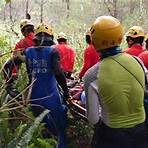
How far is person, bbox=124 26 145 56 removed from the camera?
5.90m

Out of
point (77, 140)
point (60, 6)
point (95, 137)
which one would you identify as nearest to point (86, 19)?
point (60, 6)

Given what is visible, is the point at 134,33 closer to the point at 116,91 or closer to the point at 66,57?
the point at 66,57

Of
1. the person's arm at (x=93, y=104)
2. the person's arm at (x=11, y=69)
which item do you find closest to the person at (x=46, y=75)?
the person's arm at (x=11, y=69)

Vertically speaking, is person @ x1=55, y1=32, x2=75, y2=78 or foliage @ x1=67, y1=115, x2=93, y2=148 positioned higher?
person @ x1=55, y1=32, x2=75, y2=78

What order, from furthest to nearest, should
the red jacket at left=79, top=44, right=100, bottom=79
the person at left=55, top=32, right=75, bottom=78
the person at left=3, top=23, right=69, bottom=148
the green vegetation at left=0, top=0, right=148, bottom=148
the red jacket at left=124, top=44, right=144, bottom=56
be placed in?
the person at left=55, top=32, right=75, bottom=78, the red jacket at left=79, top=44, right=100, bottom=79, the red jacket at left=124, top=44, right=144, bottom=56, the person at left=3, top=23, right=69, bottom=148, the green vegetation at left=0, top=0, right=148, bottom=148

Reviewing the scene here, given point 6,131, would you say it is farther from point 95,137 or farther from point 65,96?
point 95,137

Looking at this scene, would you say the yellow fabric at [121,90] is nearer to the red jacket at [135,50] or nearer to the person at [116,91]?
the person at [116,91]

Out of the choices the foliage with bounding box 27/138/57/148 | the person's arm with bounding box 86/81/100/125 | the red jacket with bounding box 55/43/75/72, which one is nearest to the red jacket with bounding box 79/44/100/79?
the red jacket with bounding box 55/43/75/72

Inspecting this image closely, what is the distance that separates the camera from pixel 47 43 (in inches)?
195

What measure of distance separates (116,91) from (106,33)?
0.41 meters

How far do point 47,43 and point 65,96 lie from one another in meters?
0.68

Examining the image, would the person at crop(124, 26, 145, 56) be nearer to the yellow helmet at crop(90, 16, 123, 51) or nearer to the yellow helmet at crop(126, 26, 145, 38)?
the yellow helmet at crop(126, 26, 145, 38)

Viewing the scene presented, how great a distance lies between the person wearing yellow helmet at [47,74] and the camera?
190 inches

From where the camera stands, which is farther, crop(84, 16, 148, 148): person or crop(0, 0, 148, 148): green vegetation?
crop(0, 0, 148, 148): green vegetation
